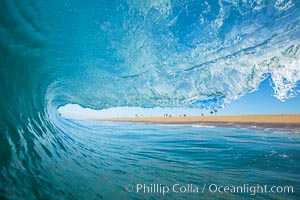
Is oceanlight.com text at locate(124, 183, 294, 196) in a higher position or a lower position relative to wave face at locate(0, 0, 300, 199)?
lower

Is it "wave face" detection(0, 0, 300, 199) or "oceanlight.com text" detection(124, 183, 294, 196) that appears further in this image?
"oceanlight.com text" detection(124, 183, 294, 196)

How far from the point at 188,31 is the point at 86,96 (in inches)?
327

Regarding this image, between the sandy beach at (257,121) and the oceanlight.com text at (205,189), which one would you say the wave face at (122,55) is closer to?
the oceanlight.com text at (205,189)

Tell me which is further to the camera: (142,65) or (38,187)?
(142,65)

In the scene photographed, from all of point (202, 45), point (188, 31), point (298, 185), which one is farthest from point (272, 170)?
point (188, 31)

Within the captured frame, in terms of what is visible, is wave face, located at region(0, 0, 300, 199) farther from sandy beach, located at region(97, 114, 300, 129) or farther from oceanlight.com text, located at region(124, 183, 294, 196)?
sandy beach, located at region(97, 114, 300, 129)

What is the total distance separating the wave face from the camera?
12.0 feet

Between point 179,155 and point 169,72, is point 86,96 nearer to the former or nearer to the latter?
point 169,72

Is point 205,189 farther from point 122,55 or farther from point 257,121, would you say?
point 257,121

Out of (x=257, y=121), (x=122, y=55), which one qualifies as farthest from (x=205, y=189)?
(x=257, y=121)

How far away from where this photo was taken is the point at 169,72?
7.56 m

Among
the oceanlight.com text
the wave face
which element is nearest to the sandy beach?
the wave face

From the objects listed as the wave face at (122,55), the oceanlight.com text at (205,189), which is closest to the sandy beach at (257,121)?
the wave face at (122,55)

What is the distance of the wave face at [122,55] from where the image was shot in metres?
3.66
